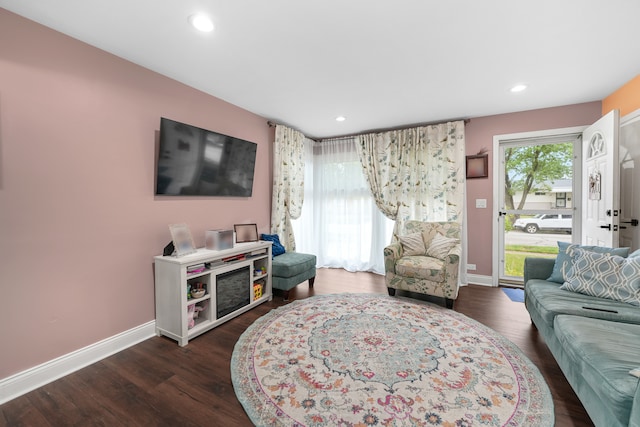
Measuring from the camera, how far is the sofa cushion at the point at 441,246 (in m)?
3.16

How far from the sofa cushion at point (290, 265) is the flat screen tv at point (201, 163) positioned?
0.97 metres

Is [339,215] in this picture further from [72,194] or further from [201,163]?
[72,194]

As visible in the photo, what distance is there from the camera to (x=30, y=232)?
1.67m

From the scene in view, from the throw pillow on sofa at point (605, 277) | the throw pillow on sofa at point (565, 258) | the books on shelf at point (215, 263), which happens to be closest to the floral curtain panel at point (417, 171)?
the throw pillow on sofa at point (565, 258)

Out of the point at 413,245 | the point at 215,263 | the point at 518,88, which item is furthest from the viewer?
the point at 413,245

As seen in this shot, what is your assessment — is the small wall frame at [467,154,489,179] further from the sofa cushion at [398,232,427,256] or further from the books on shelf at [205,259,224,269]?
the books on shelf at [205,259,224,269]

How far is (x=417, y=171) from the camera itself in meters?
3.91

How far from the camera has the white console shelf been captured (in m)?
2.16

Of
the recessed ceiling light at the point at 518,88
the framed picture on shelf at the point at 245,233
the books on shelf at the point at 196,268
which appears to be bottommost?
the books on shelf at the point at 196,268

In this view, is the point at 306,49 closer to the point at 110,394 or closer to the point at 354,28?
the point at 354,28

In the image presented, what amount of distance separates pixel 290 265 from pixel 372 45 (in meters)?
2.39

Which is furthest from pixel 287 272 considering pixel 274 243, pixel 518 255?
pixel 518 255

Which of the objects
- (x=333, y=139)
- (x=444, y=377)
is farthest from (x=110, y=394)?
(x=333, y=139)

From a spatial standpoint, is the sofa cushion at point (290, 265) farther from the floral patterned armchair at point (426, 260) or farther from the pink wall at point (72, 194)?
the pink wall at point (72, 194)
